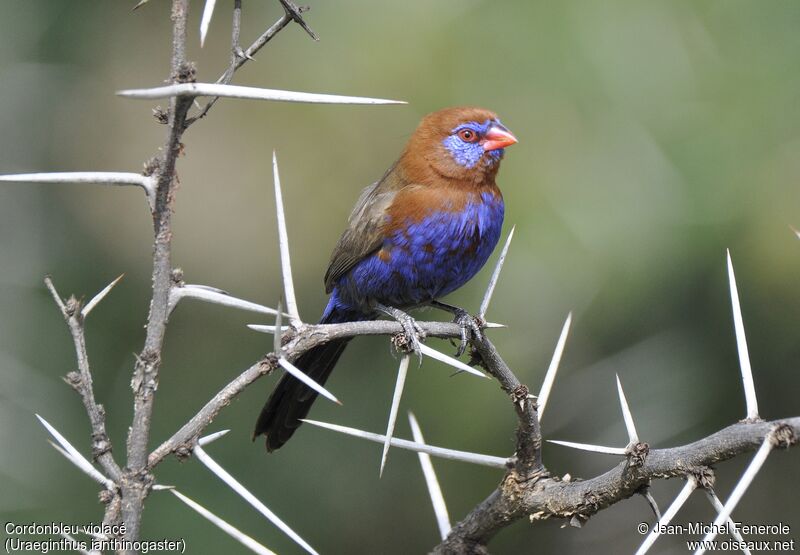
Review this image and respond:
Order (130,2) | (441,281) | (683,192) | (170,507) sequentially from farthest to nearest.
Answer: (130,2)
(170,507)
(683,192)
(441,281)

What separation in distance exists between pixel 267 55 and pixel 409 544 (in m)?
3.14

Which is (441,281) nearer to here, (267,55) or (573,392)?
(573,392)

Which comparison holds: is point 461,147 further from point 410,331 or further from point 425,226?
point 410,331

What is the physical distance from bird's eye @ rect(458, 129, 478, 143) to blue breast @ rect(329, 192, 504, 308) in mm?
253

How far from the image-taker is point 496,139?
418 centimetres

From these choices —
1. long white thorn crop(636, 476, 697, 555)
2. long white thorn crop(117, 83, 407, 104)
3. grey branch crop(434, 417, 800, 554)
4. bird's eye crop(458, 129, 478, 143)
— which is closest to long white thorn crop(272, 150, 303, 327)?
long white thorn crop(117, 83, 407, 104)

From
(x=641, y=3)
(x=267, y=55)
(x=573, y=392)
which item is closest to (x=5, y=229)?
(x=267, y=55)

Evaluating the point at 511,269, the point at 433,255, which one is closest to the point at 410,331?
the point at 433,255

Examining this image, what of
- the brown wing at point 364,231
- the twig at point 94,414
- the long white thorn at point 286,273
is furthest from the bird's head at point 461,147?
the twig at point 94,414

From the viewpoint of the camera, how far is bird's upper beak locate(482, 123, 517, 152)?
13.6 ft

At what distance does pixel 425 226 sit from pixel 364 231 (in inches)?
10.7

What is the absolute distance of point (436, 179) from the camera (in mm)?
4141

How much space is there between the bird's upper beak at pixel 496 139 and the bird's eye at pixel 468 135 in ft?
0.14

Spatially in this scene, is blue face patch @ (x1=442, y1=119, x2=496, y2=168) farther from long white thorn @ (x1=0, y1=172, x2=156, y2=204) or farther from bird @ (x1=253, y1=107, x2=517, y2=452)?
long white thorn @ (x1=0, y1=172, x2=156, y2=204)
